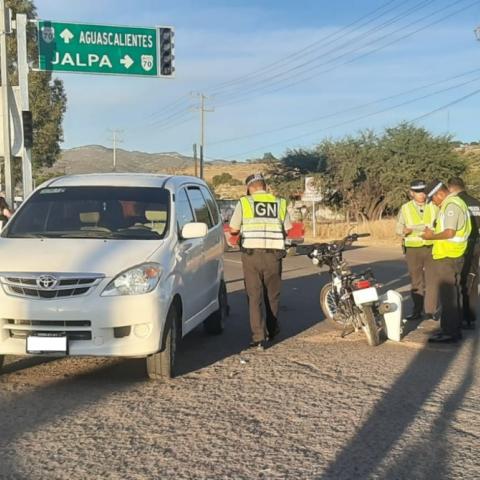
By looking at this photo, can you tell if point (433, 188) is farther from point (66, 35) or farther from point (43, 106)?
point (43, 106)

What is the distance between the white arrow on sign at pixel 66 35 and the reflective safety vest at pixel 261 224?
12.1 m

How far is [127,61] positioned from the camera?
63.1 ft

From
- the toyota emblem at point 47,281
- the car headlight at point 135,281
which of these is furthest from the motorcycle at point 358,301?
the toyota emblem at point 47,281

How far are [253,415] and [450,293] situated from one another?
361 cm

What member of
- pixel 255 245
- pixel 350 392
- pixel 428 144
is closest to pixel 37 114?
pixel 428 144

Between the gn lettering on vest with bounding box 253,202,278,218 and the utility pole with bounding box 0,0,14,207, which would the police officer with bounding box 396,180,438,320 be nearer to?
the gn lettering on vest with bounding box 253,202,278,218

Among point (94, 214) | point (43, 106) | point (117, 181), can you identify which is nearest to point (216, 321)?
point (117, 181)

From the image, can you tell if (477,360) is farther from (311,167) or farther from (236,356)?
(311,167)

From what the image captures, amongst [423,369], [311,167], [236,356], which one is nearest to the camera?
[423,369]

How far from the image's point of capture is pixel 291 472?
169 inches

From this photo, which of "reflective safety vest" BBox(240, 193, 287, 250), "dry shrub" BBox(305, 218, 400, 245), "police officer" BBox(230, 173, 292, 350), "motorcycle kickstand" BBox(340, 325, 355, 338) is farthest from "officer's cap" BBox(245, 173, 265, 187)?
"dry shrub" BBox(305, 218, 400, 245)

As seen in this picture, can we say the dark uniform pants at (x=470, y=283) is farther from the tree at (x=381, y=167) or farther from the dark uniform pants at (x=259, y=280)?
the tree at (x=381, y=167)

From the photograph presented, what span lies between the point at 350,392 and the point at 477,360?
1.93 meters

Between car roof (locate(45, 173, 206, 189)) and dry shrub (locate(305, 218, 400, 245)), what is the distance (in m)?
18.4
